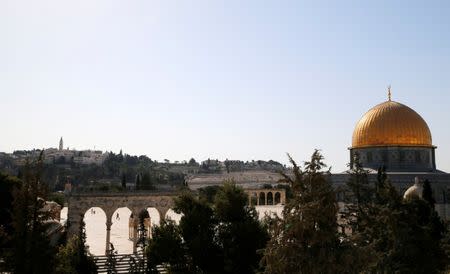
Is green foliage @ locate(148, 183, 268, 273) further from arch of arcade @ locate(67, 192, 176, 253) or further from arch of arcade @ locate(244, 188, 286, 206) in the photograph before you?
arch of arcade @ locate(244, 188, 286, 206)

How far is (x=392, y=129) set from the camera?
3556cm

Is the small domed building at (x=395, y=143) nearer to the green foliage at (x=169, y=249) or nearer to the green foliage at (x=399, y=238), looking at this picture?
the green foliage at (x=399, y=238)

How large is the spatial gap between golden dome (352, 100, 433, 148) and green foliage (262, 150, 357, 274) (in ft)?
95.6

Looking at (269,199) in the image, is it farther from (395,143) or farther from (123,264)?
(123,264)

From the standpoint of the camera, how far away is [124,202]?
1136 inches

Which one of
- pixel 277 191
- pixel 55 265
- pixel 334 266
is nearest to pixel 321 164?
pixel 334 266

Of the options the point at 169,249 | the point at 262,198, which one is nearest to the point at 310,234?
the point at 169,249

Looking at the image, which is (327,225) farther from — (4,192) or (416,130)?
(416,130)

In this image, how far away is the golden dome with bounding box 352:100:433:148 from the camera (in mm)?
35438

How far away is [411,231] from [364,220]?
4.88 feet

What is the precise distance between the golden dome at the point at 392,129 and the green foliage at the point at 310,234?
95.6 feet

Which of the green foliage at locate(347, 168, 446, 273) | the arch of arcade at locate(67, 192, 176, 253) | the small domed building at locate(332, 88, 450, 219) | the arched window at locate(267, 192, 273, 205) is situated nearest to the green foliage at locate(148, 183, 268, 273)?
the green foliage at locate(347, 168, 446, 273)

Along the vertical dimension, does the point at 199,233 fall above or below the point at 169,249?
above

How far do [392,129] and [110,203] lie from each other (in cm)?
2162
